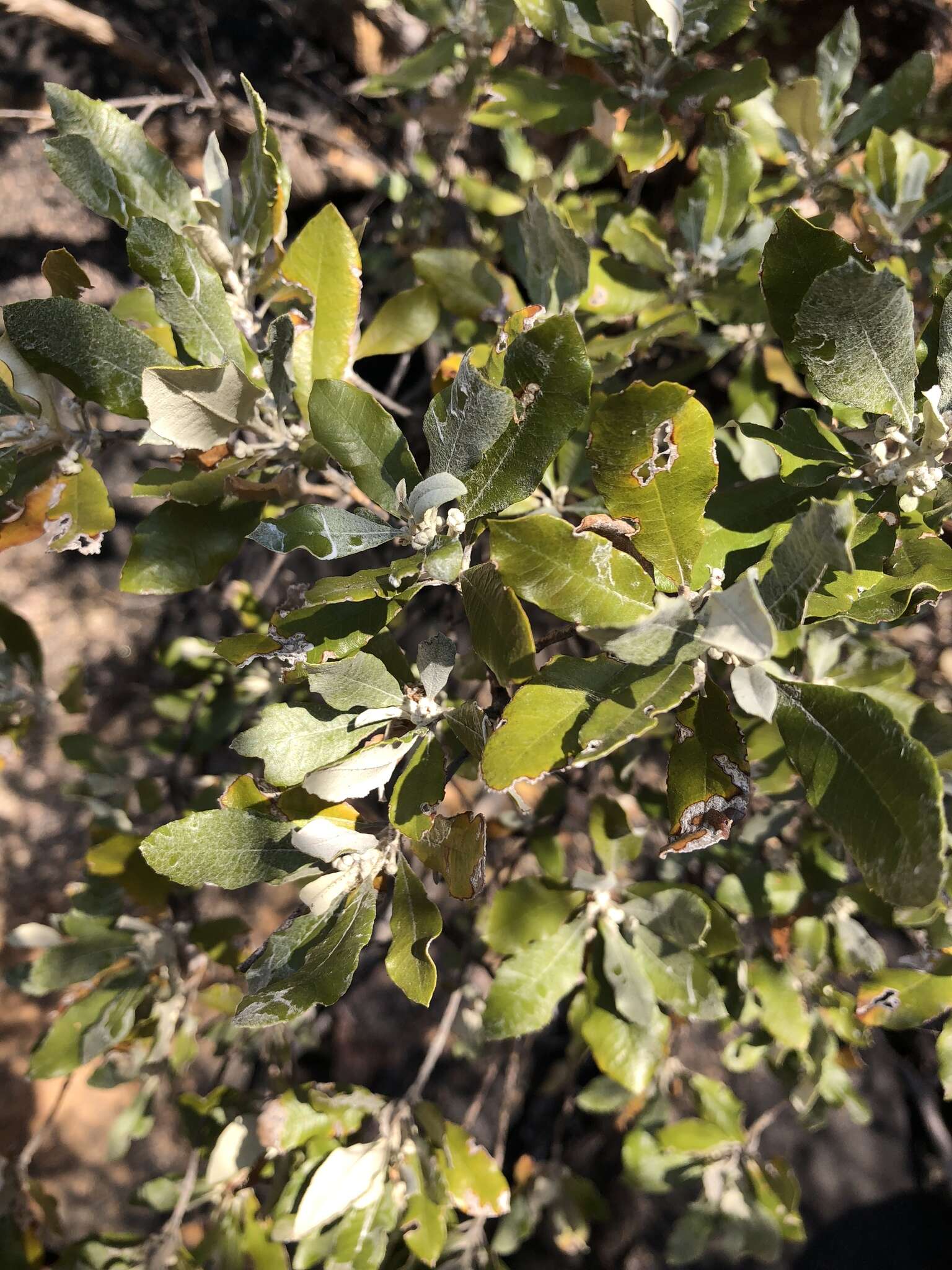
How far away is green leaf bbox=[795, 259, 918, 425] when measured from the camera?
0.82 metres

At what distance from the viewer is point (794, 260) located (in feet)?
2.86

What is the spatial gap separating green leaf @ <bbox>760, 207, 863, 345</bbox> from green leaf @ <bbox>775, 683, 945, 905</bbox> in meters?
0.45

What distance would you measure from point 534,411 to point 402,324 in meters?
0.63

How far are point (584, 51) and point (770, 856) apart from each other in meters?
1.68

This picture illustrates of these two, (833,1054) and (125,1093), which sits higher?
(833,1054)

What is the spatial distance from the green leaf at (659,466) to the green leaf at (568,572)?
7 cm

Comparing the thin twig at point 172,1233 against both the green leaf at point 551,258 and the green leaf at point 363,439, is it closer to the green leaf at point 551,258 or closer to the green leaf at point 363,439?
Result: the green leaf at point 363,439

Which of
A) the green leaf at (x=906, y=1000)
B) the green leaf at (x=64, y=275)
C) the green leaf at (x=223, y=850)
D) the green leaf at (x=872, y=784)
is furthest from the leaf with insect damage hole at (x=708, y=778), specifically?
the green leaf at (x=64, y=275)

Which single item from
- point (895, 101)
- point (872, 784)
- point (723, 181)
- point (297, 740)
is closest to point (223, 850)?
point (297, 740)

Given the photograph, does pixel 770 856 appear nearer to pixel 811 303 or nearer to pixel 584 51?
pixel 811 303

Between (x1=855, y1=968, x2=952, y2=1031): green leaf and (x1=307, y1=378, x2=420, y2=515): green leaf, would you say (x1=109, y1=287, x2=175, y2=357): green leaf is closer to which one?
(x1=307, y1=378, x2=420, y2=515): green leaf

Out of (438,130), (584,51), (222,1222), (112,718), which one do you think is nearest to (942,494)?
(584,51)

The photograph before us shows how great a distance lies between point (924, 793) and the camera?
27.6 inches

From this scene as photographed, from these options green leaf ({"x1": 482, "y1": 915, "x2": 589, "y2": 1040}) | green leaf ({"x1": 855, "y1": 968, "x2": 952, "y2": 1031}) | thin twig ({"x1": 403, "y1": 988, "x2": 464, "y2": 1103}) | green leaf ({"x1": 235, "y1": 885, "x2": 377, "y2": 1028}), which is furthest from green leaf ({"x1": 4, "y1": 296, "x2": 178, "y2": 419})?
green leaf ({"x1": 855, "y1": 968, "x2": 952, "y2": 1031})
